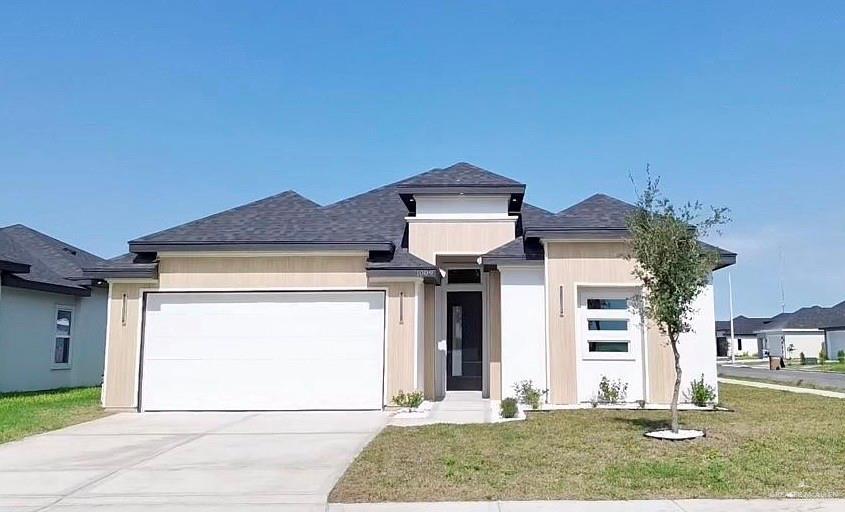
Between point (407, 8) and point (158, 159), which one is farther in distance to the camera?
point (158, 159)

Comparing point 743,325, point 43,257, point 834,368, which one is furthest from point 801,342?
point 43,257

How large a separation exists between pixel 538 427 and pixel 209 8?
10.9 m

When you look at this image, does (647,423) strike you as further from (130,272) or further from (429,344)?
(130,272)

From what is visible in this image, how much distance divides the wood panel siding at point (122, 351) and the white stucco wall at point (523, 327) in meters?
8.00

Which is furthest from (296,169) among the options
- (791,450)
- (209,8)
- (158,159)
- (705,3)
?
(791,450)

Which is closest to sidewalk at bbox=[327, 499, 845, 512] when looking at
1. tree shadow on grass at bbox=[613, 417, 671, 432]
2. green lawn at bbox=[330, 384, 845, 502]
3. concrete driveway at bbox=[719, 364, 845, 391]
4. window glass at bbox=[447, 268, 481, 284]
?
green lawn at bbox=[330, 384, 845, 502]

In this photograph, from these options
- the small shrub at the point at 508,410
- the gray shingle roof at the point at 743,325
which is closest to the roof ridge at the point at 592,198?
the small shrub at the point at 508,410

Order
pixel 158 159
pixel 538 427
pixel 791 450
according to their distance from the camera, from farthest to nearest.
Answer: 1. pixel 158 159
2. pixel 538 427
3. pixel 791 450

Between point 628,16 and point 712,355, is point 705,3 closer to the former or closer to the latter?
point 628,16

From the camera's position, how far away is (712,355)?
46.3ft

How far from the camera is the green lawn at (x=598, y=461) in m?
7.02

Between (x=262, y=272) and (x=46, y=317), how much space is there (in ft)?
29.3

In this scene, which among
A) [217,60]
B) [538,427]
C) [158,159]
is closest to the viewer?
[538,427]

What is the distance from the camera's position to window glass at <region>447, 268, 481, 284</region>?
17.1 meters
